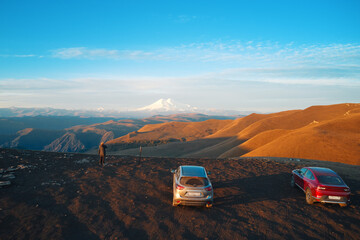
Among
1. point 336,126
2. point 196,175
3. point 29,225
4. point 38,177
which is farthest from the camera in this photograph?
point 336,126

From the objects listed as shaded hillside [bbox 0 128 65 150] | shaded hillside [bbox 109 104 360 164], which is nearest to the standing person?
shaded hillside [bbox 109 104 360 164]

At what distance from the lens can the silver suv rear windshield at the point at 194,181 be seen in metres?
8.07

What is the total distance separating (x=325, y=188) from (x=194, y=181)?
548 cm

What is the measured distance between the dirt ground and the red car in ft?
1.65

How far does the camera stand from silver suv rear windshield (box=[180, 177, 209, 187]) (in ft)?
26.5

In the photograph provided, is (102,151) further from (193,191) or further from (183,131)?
(183,131)

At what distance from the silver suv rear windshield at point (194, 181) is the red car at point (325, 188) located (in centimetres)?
481

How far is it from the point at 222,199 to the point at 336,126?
3362 cm

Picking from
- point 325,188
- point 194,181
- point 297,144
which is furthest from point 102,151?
point 297,144

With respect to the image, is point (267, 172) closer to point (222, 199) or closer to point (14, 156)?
point (222, 199)

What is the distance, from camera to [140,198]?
9.26 m

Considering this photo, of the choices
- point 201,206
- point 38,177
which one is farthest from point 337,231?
point 38,177

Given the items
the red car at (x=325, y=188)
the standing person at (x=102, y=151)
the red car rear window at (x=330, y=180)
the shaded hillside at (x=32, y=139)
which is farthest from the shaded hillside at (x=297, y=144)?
the shaded hillside at (x=32, y=139)

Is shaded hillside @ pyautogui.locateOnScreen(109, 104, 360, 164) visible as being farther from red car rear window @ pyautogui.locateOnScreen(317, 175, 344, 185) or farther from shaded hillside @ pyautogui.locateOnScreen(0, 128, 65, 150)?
shaded hillside @ pyautogui.locateOnScreen(0, 128, 65, 150)
